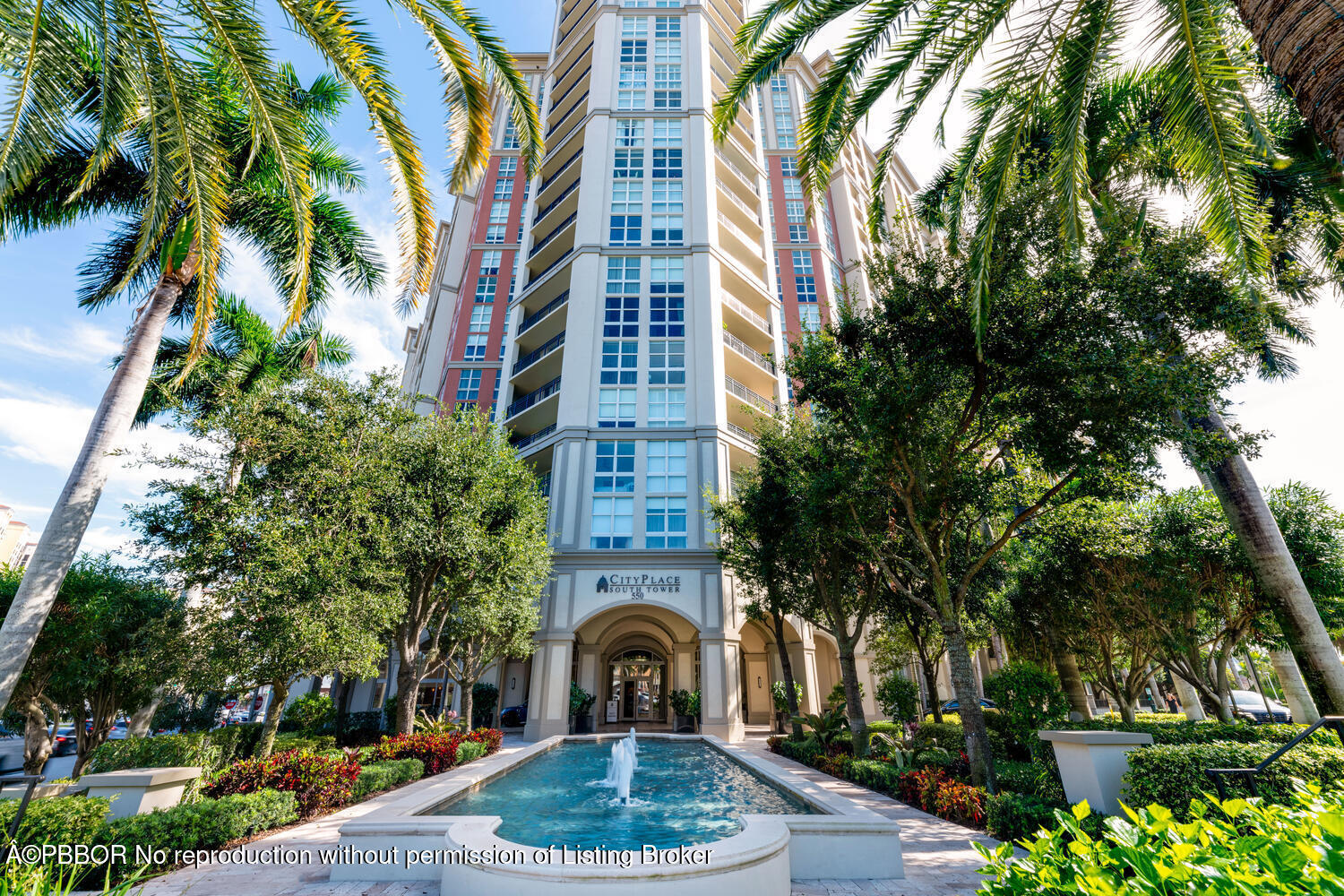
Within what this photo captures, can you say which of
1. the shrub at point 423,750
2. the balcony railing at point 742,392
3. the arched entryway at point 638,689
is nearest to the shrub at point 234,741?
the shrub at point 423,750

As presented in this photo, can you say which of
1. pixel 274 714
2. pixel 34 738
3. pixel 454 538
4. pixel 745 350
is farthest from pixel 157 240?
pixel 745 350

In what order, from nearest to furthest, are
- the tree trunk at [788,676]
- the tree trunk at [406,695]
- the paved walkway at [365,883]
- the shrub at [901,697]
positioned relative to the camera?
the paved walkway at [365,883] < the tree trunk at [406,695] < the tree trunk at [788,676] < the shrub at [901,697]

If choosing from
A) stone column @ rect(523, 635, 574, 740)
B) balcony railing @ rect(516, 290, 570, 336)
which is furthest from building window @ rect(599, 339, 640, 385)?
stone column @ rect(523, 635, 574, 740)

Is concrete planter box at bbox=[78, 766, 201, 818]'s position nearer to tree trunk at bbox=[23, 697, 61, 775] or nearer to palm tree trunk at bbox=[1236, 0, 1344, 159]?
tree trunk at bbox=[23, 697, 61, 775]

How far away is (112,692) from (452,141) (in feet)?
56.1

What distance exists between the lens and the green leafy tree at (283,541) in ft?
33.0

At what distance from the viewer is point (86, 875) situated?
620 cm

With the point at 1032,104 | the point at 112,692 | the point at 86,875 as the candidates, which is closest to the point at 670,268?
the point at 1032,104

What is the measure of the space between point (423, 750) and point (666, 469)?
14.5m

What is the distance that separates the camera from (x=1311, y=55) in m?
4.10

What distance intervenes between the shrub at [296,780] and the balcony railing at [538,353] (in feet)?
70.2

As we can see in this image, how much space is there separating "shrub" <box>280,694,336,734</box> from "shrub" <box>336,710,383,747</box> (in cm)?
76

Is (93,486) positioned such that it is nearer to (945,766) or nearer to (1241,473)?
(945,766)

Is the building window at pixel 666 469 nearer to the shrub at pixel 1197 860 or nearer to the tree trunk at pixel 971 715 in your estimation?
the tree trunk at pixel 971 715
